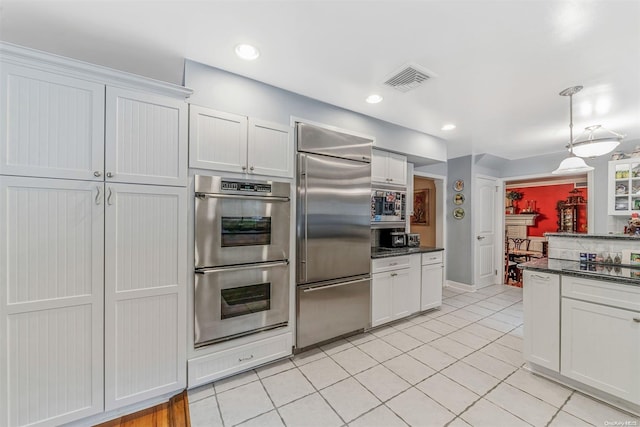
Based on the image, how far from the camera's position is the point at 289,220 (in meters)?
2.36

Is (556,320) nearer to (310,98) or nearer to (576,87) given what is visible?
(576,87)

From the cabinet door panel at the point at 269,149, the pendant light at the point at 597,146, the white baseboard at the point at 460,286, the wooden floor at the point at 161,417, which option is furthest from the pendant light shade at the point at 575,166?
the wooden floor at the point at 161,417

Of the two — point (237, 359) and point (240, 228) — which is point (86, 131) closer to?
point (240, 228)

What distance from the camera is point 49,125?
1.48 meters

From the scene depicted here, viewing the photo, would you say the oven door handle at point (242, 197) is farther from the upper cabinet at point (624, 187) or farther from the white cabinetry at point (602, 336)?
the upper cabinet at point (624, 187)

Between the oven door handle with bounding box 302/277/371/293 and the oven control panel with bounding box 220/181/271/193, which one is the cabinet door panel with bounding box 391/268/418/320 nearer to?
the oven door handle with bounding box 302/277/371/293

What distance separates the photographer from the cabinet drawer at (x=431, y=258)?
3.43 meters

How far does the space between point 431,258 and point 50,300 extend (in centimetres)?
370

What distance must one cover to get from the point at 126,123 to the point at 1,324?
1.29 meters

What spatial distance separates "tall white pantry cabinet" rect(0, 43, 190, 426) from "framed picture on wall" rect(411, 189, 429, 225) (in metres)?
4.95

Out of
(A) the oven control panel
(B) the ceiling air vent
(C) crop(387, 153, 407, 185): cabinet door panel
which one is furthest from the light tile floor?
(B) the ceiling air vent

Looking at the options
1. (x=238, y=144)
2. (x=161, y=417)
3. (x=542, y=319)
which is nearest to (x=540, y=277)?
(x=542, y=319)

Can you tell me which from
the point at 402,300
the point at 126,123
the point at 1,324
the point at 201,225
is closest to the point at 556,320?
the point at 402,300

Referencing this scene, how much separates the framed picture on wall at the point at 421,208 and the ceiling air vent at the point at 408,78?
354 centimetres
